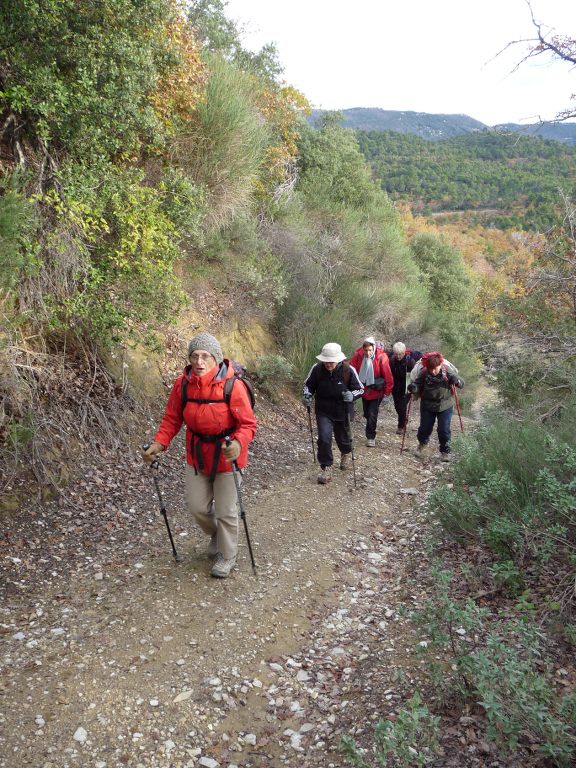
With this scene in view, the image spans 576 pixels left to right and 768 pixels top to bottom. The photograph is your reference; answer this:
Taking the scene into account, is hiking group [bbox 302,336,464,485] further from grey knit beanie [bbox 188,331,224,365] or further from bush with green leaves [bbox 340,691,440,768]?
bush with green leaves [bbox 340,691,440,768]

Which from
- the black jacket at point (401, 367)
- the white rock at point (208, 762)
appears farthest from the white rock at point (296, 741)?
the black jacket at point (401, 367)

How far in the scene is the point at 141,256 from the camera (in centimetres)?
723

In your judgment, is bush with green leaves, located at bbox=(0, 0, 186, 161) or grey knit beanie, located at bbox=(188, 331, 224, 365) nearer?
grey knit beanie, located at bbox=(188, 331, 224, 365)

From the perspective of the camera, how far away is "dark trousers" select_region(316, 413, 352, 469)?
26.5 ft

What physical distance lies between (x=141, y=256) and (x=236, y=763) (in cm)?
578

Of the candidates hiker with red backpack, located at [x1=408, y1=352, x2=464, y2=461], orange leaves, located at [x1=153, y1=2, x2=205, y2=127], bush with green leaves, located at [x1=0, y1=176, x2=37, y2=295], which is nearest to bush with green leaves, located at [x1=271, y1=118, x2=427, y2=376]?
hiker with red backpack, located at [x1=408, y1=352, x2=464, y2=461]

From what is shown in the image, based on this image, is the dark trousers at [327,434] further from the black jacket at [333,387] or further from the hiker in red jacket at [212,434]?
the hiker in red jacket at [212,434]

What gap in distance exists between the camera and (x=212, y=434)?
199 inches

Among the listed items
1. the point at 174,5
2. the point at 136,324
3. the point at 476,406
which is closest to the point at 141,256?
the point at 136,324

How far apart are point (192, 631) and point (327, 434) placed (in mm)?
3990

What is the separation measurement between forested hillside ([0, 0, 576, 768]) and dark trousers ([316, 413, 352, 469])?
0.49m

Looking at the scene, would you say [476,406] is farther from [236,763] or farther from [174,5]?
[236,763]

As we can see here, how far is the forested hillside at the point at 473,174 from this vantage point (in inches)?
2623

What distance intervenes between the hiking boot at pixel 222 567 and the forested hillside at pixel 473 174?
60.1m
